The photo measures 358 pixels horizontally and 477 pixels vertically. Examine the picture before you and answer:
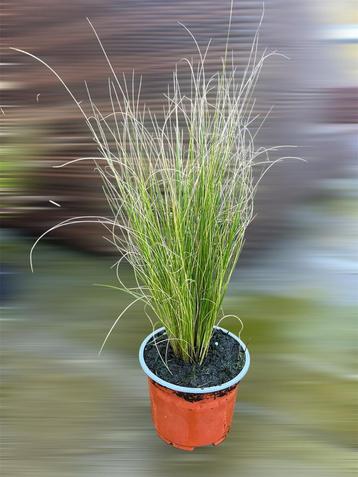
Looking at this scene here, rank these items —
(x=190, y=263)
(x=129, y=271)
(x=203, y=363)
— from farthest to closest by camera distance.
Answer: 1. (x=129, y=271)
2. (x=203, y=363)
3. (x=190, y=263)

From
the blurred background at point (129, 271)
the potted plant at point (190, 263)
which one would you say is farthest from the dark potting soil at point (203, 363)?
the blurred background at point (129, 271)

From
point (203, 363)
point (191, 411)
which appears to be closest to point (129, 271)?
point (203, 363)

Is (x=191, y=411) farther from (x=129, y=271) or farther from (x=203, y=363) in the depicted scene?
(x=129, y=271)

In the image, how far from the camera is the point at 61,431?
1.69 metres

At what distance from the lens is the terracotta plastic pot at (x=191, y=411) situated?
148cm

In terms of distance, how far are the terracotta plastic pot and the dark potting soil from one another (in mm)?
26

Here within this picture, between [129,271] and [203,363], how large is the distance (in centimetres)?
84

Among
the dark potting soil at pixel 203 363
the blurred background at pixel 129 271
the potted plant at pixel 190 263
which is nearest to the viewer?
the potted plant at pixel 190 263

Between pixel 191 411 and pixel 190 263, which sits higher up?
pixel 190 263

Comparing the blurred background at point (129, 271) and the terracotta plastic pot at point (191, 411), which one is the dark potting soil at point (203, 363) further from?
the blurred background at point (129, 271)

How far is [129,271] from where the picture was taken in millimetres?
2342

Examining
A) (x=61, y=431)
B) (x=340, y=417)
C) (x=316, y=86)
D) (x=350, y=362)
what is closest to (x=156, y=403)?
(x=61, y=431)

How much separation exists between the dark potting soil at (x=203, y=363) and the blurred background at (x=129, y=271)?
0.26m

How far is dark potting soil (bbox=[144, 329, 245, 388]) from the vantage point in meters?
1.52
